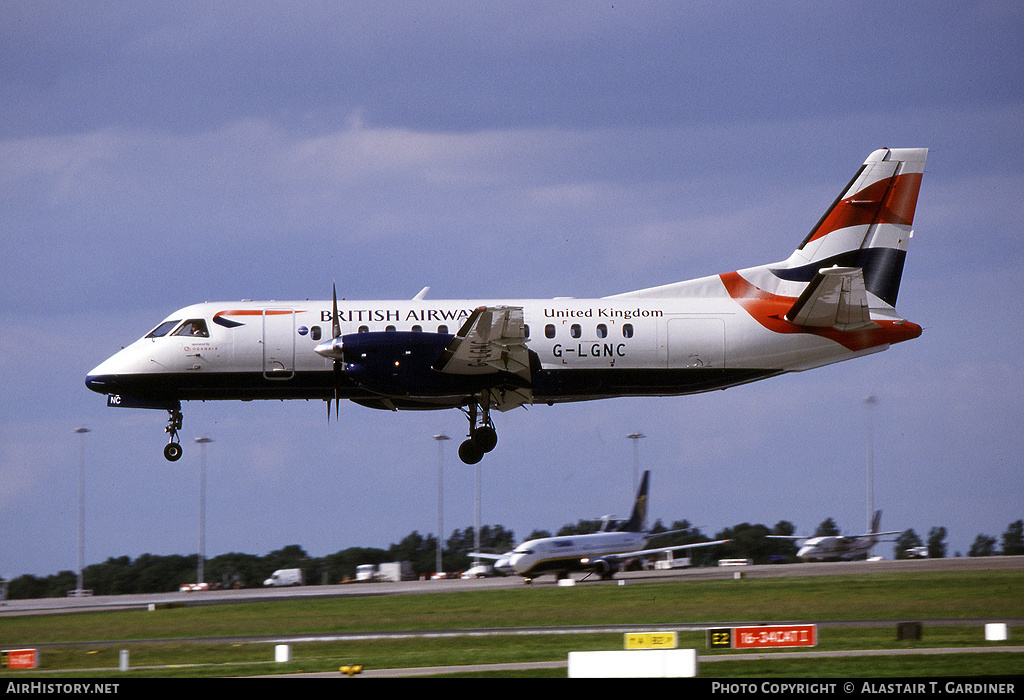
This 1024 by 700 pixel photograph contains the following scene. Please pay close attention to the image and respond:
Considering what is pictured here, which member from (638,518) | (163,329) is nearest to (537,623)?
(163,329)

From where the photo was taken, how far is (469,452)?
29312 millimetres

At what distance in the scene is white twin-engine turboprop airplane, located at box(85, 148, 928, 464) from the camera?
28.4m

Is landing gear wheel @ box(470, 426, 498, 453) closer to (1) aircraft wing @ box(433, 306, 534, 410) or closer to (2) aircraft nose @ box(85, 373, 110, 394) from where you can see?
(1) aircraft wing @ box(433, 306, 534, 410)

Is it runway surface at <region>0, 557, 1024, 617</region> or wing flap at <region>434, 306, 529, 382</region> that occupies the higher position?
wing flap at <region>434, 306, 529, 382</region>

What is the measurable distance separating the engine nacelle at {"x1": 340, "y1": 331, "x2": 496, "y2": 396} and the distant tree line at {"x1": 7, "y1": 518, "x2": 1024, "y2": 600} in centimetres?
4216

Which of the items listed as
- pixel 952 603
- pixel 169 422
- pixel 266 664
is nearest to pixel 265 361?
pixel 169 422

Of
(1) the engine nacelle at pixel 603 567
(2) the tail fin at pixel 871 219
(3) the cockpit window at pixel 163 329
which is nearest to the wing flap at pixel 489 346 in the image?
(3) the cockpit window at pixel 163 329

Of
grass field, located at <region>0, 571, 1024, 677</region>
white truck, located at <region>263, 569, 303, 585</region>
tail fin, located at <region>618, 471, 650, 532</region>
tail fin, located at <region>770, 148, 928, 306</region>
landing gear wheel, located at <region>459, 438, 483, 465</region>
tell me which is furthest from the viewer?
white truck, located at <region>263, 569, 303, 585</region>

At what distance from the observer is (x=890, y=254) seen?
31.2m

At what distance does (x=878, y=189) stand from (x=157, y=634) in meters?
27.5

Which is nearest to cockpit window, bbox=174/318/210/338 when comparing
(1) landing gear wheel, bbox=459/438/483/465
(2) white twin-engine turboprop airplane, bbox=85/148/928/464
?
(2) white twin-engine turboprop airplane, bbox=85/148/928/464

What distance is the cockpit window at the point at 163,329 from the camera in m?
29.4
